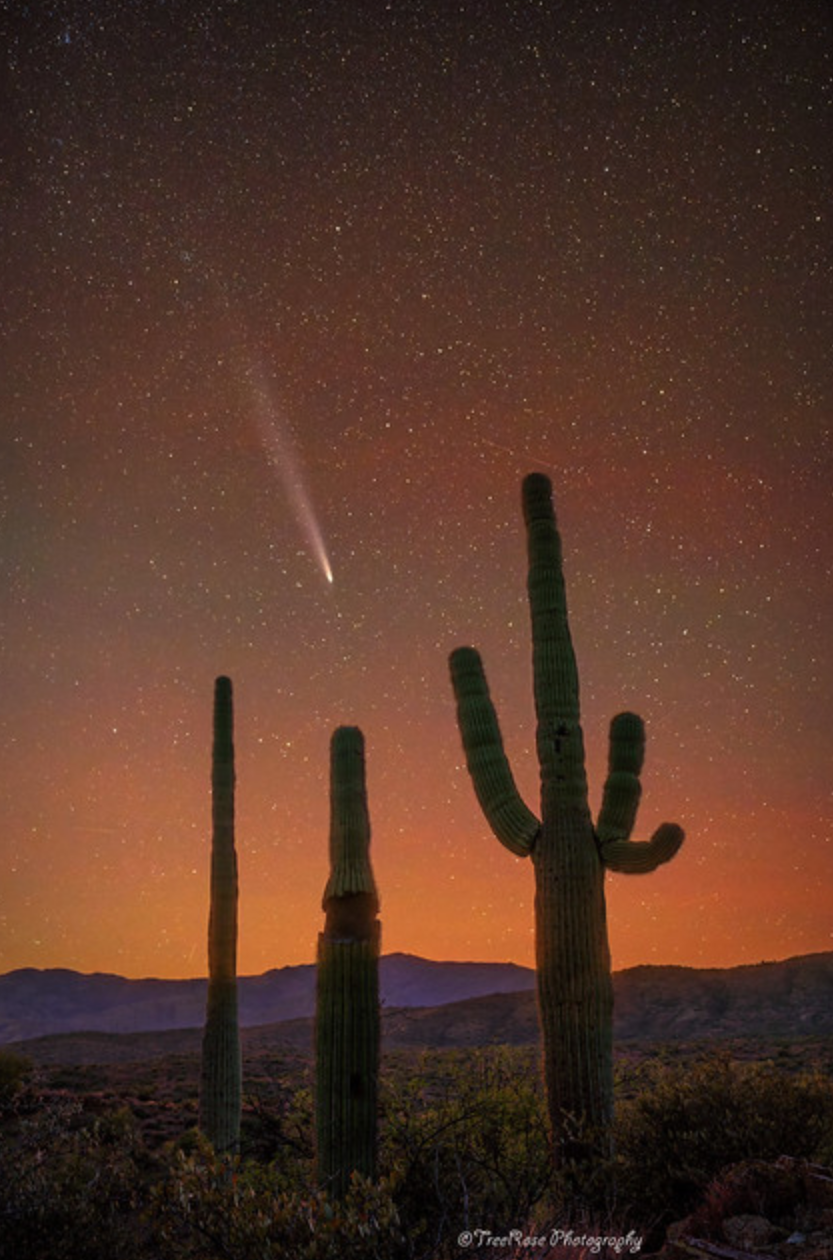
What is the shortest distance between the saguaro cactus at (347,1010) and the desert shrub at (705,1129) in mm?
2897

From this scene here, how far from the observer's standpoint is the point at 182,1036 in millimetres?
88562

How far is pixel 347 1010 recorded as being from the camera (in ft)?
33.2

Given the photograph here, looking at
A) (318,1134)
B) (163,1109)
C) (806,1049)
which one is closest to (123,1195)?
(318,1134)

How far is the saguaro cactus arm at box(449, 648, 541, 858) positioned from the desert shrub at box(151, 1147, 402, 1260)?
19.8 ft

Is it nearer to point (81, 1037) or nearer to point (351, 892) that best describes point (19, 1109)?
point (351, 892)

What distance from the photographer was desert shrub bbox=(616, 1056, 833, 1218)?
9961 millimetres

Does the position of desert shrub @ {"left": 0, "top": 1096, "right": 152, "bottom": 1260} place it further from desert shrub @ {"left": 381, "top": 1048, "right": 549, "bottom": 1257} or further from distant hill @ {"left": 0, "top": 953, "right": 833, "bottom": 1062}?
Result: distant hill @ {"left": 0, "top": 953, "right": 833, "bottom": 1062}

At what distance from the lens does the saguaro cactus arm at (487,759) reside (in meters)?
12.5

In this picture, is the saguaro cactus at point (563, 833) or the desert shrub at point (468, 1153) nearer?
the desert shrub at point (468, 1153)

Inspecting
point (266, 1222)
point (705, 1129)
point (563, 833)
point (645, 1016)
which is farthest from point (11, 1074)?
point (645, 1016)

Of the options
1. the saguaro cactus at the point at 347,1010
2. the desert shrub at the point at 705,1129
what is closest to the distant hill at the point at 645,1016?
the desert shrub at the point at 705,1129

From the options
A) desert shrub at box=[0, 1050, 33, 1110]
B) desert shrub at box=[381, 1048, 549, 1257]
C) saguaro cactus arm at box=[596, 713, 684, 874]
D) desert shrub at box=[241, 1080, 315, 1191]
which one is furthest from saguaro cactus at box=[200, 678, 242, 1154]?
desert shrub at box=[0, 1050, 33, 1110]

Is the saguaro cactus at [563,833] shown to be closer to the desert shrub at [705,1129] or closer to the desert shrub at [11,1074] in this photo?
the desert shrub at [705,1129]

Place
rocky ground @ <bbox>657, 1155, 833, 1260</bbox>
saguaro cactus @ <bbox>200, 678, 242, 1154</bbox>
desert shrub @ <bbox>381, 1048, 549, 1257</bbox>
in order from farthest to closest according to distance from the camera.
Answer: saguaro cactus @ <bbox>200, 678, 242, 1154</bbox>, rocky ground @ <bbox>657, 1155, 833, 1260</bbox>, desert shrub @ <bbox>381, 1048, 549, 1257</bbox>
